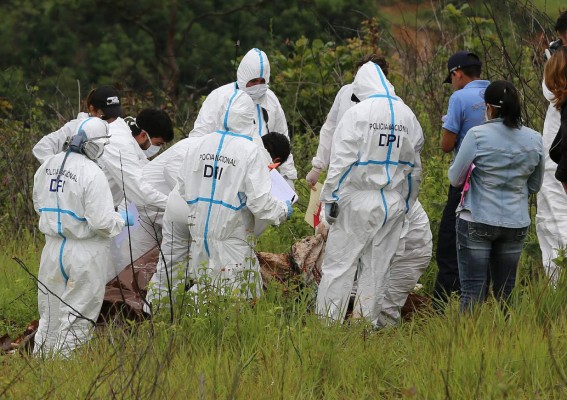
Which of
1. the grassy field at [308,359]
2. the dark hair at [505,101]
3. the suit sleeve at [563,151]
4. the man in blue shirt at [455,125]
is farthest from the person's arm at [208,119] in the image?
the suit sleeve at [563,151]

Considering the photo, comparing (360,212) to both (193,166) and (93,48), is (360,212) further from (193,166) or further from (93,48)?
(93,48)

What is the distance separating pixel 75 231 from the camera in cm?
751

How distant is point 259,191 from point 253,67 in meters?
2.48

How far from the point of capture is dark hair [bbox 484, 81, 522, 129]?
6.84 metres

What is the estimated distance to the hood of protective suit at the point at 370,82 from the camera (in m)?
8.07

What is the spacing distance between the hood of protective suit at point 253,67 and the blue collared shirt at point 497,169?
10.5 ft

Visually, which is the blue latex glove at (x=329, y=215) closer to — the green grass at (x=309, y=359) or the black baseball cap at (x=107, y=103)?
the green grass at (x=309, y=359)

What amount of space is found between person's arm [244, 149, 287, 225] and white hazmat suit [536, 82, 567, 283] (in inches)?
70.2

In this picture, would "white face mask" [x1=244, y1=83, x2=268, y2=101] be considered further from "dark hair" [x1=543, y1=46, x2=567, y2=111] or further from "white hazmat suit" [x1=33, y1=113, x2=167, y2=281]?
"dark hair" [x1=543, y1=46, x2=567, y2=111]

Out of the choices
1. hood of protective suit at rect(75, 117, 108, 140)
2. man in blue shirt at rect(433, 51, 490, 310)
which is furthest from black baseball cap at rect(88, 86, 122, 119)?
man in blue shirt at rect(433, 51, 490, 310)

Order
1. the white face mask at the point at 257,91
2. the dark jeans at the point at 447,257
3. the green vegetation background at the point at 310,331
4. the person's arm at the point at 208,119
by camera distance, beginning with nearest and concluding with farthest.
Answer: the green vegetation background at the point at 310,331 → the dark jeans at the point at 447,257 → the person's arm at the point at 208,119 → the white face mask at the point at 257,91

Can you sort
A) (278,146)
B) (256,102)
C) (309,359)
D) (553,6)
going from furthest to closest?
(553,6), (256,102), (278,146), (309,359)

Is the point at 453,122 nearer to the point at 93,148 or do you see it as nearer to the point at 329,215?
the point at 329,215

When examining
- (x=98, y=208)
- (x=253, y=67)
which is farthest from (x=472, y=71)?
(x=98, y=208)
